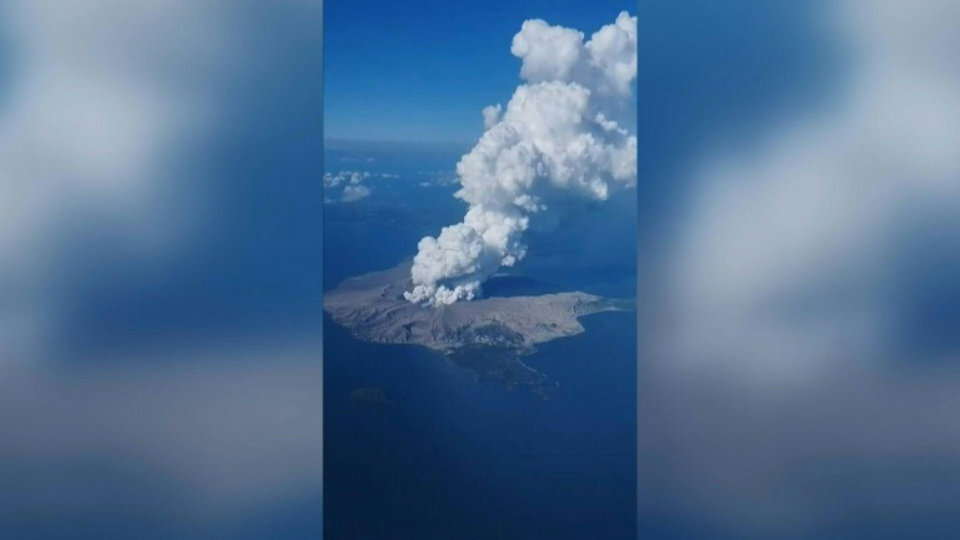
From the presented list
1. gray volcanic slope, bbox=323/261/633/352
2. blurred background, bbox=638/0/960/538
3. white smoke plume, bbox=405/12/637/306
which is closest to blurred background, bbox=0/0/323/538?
gray volcanic slope, bbox=323/261/633/352

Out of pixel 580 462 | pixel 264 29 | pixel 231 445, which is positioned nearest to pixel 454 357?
pixel 580 462

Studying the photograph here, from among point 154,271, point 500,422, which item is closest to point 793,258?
point 500,422

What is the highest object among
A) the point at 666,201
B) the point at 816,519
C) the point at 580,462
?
the point at 666,201

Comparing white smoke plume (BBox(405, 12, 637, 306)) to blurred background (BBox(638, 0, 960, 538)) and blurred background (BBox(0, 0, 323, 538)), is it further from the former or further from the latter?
blurred background (BBox(0, 0, 323, 538))

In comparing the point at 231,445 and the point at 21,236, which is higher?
the point at 21,236

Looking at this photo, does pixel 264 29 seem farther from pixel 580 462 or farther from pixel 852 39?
pixel 852 39
